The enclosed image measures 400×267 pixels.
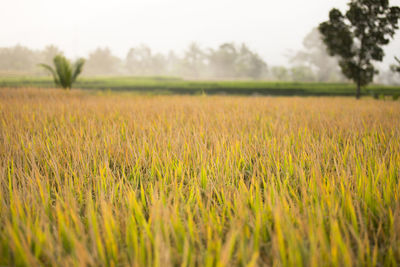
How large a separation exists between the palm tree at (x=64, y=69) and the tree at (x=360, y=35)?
10.5 m

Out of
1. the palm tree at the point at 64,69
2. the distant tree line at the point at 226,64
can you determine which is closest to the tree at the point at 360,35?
the palm tree at the point at 64,69

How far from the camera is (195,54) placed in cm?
5662

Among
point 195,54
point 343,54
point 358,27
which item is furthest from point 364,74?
point 195,54

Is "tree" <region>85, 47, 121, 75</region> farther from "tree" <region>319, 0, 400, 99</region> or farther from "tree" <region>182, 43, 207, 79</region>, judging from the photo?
"tree" <region>319, 0, 400, 99</region>

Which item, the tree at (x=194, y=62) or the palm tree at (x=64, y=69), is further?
the tree at (x=194, y=62)

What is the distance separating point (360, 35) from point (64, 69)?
40.4 ft

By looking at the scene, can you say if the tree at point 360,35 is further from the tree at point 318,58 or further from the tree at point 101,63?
the tree at point 101,63

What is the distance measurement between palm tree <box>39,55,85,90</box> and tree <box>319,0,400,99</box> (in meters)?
10.5

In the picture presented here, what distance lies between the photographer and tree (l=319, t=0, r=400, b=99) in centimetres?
966

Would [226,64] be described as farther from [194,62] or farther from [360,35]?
[360,35]

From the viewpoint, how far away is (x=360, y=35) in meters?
10.1

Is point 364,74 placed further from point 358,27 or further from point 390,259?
point 390,259

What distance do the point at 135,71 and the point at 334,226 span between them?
60024 millimetres

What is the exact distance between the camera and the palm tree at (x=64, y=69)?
9.08 m
